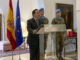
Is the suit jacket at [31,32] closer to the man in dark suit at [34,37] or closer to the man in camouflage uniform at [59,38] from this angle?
the man in dark suit at [34,37]

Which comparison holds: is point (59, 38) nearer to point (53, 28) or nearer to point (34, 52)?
point (53, 28)

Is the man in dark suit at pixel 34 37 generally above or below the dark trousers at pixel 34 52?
above

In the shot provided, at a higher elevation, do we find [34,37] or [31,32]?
[31,32]

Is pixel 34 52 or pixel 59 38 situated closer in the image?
→ pixel 59 38

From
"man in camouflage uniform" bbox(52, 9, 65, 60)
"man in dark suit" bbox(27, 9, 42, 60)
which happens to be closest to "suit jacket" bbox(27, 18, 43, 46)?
"man in dark suit" bbox(27, 9, 42, 60)

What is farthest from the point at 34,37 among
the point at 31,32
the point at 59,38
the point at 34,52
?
the point at 59,38

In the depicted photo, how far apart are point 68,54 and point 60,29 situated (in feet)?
1.57

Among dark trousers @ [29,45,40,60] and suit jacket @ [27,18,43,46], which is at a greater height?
suit jacket @ [27,18,43,46]

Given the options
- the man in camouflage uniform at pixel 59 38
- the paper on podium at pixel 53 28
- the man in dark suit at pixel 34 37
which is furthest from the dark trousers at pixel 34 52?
the paper on podium at pixel 53 28

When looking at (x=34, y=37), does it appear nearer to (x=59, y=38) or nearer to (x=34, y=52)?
(x=34, y=52)

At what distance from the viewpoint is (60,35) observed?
203 centimetres

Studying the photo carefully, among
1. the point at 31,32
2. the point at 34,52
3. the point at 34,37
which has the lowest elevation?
the point at 34,52

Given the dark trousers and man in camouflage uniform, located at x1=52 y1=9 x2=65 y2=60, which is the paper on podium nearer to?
man in camouflage uniform, located at x1=52 y1=9 x2=65 y2=60

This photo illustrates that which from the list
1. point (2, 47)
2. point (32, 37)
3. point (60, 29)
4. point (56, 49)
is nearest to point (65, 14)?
point (60, 29)
